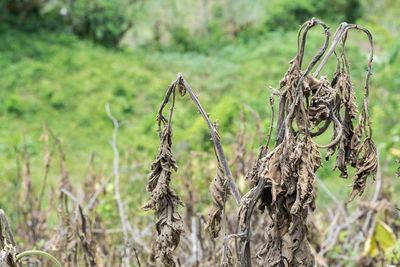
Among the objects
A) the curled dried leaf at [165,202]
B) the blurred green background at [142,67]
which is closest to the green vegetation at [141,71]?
the blurred green background at [142,67]

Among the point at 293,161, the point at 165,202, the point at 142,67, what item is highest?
the point at 142,67

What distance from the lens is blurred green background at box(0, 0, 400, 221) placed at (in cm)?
575

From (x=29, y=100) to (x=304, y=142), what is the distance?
7.59 m

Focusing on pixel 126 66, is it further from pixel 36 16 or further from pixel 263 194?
pixel 263 194

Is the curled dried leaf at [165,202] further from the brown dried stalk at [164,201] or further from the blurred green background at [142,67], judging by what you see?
the blurred green background at [142,67]

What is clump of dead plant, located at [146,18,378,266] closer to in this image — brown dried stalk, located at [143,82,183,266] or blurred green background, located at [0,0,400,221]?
brown dried stalk, located at [143,82,183,266]

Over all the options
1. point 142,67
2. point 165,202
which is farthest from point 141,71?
point 165,202

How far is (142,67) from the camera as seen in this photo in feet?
33.2

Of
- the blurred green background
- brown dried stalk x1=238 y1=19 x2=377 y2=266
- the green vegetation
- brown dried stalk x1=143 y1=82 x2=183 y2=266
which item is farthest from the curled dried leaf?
the blurred green background

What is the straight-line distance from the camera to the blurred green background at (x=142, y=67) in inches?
226

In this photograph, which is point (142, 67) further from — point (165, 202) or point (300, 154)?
point (300, 154)

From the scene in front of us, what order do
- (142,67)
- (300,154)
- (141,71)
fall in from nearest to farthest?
(300,154), (141,71), (142,67)

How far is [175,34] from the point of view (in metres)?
13.3

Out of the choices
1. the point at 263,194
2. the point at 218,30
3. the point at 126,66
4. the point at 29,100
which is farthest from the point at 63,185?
the point at 218,30
